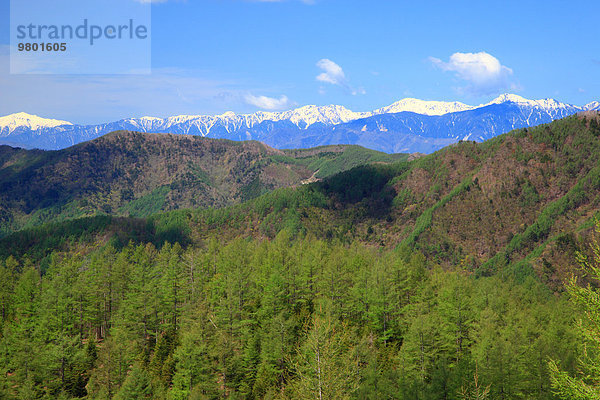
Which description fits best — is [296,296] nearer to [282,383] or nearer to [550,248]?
[282,383]

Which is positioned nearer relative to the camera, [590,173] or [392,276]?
[392,276]

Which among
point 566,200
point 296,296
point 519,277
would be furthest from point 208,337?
point 566,200

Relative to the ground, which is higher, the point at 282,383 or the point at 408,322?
the point at 408,322

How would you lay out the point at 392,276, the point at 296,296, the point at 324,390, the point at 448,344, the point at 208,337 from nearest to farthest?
1. the point at 324,390
2. the point at 448,344
3. the point at 208,337
4. the point at 392,276
5. the point at 296,296

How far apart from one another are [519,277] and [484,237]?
38.1 m

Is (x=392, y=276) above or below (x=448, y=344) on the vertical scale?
above

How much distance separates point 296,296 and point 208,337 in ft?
74.6

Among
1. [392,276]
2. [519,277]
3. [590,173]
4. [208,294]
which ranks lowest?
[519,277]

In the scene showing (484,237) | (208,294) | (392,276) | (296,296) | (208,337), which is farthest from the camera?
(484,237)

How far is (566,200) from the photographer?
184250 mm

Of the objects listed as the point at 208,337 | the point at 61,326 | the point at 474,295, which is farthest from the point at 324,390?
the point at 61,326

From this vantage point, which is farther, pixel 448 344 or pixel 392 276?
pixel 392 276

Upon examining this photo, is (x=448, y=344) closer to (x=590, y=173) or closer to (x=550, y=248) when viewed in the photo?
(x=550, y=248)

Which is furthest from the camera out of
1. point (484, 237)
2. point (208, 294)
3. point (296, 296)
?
point (484, 237)
